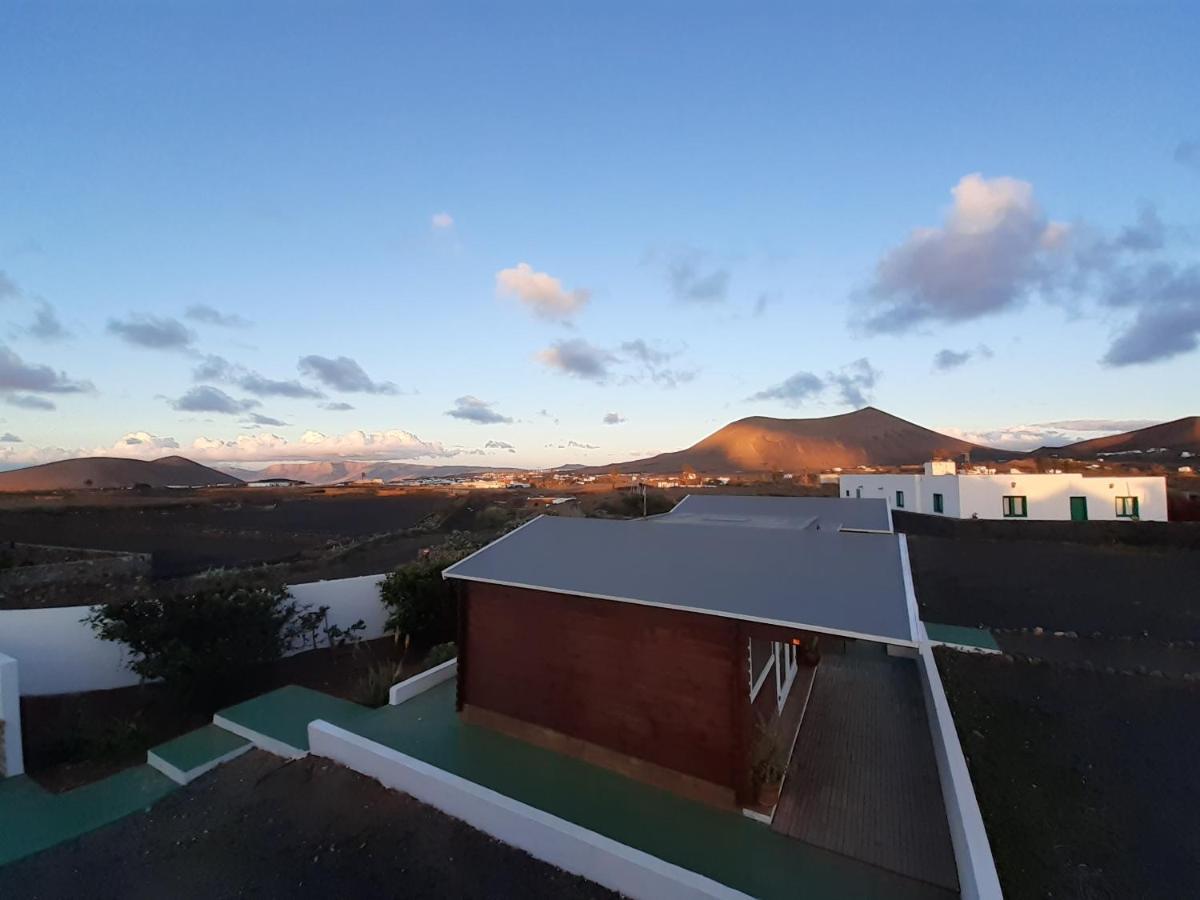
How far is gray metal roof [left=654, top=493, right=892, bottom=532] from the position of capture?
9.42m

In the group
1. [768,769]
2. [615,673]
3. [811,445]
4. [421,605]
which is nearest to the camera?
[768,769]

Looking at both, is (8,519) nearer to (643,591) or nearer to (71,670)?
(71,670)

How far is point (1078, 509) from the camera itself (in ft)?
78.4

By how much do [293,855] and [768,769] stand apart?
475 centimetres

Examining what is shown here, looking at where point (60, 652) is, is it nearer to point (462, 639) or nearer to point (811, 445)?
point (462, 639)

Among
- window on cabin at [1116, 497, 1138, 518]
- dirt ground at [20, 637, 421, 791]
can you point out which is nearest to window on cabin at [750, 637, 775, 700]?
dirt ground at [20, 637, 421, 791]

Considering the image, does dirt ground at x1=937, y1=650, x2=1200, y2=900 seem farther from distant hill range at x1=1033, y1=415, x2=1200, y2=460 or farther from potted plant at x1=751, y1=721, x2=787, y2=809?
distant hill range at x1=1033, y1=415, x2=1200, y2=460

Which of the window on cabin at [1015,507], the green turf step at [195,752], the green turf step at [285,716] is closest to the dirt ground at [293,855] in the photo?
the green turf step at [195,752]

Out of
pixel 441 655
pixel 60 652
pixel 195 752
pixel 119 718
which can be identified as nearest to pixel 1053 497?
pixel 441 655

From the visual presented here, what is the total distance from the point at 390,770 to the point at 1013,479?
91.9 ft

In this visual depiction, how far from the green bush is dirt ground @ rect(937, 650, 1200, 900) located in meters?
9.07

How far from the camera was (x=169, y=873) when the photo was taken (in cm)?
534

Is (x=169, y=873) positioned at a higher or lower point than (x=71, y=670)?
lower

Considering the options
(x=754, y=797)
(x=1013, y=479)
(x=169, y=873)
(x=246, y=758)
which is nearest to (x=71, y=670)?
(x=246, y=758)
